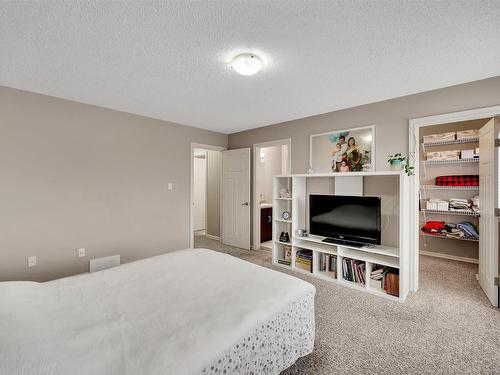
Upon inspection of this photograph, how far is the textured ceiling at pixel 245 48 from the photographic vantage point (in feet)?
5.19

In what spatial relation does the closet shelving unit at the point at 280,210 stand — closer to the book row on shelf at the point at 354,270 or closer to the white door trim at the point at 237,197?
the book row on shelf at the point at 354,270

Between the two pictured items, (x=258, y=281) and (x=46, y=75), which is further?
(x=46, y=75)

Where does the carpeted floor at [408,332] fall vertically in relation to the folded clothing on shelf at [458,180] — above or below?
below

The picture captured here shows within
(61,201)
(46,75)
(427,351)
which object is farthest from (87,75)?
(427,351)

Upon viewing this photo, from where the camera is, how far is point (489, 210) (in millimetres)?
2744

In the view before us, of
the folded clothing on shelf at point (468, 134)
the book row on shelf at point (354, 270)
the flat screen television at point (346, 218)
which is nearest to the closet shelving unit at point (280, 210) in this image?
the flat screen television at point (346, 218)

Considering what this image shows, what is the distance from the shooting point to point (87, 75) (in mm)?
Result: 2500

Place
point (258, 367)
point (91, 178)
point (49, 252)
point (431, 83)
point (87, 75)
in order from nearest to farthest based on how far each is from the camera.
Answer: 1. point (258, 367)
2. point (87, 75)
3. point (431, 83)
4. point (49, 252)
5. point (91, 178)

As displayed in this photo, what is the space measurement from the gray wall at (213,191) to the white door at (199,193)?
0.61m

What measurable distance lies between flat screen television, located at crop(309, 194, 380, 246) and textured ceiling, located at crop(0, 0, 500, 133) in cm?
133

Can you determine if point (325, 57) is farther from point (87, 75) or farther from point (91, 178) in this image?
point (91, 178)

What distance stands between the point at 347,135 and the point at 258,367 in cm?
313

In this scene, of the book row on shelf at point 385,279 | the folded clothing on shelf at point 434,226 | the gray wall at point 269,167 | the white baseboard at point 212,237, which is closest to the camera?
the book row on shelf at point 385,279

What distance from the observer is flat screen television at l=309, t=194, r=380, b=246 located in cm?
308
